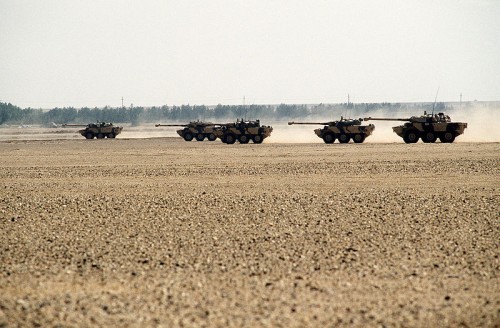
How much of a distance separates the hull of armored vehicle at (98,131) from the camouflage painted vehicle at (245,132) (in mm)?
17291

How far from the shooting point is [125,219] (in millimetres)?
12539

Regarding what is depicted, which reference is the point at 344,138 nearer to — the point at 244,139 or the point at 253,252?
the point at 244,139

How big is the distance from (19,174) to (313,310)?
59.3 ft

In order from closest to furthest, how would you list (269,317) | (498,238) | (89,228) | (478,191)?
1. (269,317)
2. (498,238)
3. (89,228)
4. (478,191)

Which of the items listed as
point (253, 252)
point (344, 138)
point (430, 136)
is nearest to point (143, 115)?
point (344, 138)

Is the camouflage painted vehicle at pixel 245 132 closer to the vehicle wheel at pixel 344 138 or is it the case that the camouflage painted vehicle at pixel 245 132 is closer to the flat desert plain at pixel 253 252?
the vehicle wheel at pixel 344 138

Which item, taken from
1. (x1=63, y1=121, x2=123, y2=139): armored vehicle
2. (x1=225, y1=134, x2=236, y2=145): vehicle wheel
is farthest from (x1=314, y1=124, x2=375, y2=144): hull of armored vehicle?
(x1=63, y1=121, x2=123, y2=139): armored vehicle

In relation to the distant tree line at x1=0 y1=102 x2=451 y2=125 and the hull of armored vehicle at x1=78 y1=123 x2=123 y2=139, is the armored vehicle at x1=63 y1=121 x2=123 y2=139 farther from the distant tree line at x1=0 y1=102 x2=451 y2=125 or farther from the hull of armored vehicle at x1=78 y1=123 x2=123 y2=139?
the distant tree line at x1=0 y1=102 x2=451 y2=125

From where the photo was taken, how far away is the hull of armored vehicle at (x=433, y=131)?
1503 inches

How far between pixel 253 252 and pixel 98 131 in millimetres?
49906

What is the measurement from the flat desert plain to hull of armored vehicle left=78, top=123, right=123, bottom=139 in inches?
1529

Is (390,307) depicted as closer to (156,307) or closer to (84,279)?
(156,307)

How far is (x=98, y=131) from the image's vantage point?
5747 centimetres

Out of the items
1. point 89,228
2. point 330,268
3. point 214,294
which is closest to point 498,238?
point 330,268
